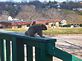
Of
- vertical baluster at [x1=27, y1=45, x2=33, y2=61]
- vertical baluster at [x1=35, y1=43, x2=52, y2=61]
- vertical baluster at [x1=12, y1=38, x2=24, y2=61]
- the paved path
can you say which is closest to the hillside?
the paved path

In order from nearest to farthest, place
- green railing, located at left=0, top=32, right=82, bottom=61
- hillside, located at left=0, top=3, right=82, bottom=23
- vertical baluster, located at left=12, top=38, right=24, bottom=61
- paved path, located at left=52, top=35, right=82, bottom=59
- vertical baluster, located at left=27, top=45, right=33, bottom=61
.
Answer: green railing, located at left=0, top=32, right=82, bottom=61 < vertical baluster, located at left=27, top=45, right=33, bottom=61 < vertical baluster, located at left=12, top=38, right=24, bottom=61 < paved path, located at left=52, top=35, right=82, bottom=59 < hillside, located at left=0, top=3, right=82, bottom=23

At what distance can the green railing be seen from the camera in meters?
2.36

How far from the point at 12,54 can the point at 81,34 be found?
151ft

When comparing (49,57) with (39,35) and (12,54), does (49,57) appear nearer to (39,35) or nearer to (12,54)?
(39,35)

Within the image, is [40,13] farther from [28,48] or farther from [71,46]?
[28,48]

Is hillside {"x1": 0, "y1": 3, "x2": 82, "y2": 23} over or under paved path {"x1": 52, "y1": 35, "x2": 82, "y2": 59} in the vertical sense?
under

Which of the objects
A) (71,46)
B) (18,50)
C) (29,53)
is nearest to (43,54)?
(29,53)

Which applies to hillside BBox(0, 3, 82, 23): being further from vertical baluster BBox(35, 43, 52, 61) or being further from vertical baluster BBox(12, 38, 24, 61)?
vertical baluster BBox(35, 43, 52, 61)

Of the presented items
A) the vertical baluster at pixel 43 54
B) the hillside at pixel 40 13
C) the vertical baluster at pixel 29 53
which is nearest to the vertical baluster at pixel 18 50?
the vertical baluster at pixel 29 53

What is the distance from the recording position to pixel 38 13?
94438 mm

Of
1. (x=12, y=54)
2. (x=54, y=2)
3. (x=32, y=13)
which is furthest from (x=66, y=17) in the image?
(x=12, y=54)

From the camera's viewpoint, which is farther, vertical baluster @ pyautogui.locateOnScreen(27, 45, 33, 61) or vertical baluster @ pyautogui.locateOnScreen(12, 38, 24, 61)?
vertical baluster @ pyautogui.locateOnScreen(12, 38, 24, 61)

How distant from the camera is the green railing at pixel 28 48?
236 centimetres

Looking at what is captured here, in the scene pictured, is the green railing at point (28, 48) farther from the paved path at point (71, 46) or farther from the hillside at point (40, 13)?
the hillside at point (40, 13)
